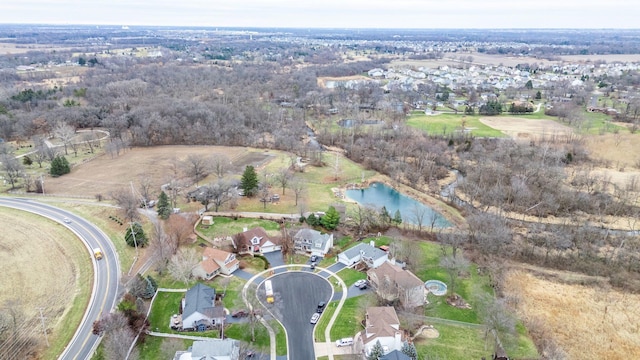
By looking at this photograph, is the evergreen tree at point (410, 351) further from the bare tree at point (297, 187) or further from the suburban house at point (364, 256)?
the bare tree at point (297, 187)

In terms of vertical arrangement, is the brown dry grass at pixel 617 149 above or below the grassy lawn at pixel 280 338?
above

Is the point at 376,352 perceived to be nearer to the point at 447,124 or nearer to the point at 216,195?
the point at 216,195

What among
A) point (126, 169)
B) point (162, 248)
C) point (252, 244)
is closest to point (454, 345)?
point (252, 244)

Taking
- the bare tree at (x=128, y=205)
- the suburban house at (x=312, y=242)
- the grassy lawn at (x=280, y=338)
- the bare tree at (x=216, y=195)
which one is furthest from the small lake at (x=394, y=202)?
the bare tree at (x=128, y=205)

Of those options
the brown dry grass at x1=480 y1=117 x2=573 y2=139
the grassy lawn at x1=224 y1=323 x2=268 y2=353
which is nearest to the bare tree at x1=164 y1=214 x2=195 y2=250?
the grassy lawn at x1=224 y1=323 x2=268 y2=353

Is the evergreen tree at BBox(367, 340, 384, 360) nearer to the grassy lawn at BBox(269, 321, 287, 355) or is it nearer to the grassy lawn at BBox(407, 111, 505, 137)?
the grassy lawn at BBox(269, 321, 287, 355)

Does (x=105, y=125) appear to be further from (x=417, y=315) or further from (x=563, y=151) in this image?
(x=563, y=151)
